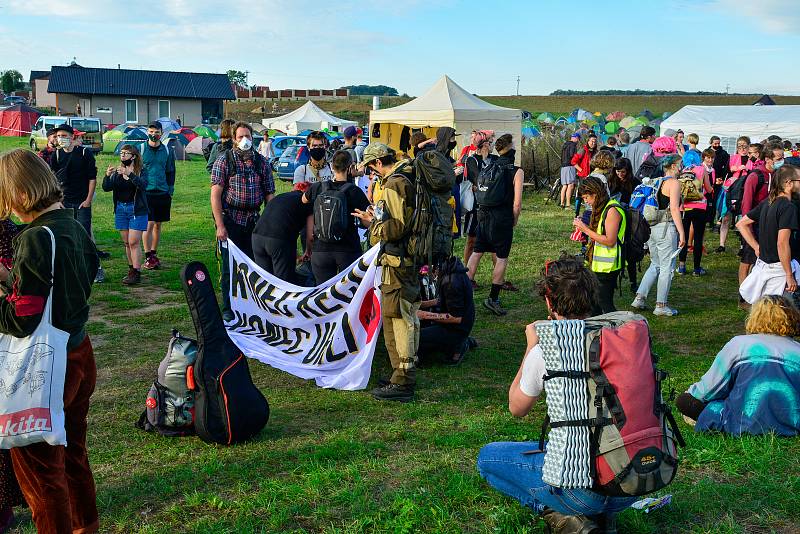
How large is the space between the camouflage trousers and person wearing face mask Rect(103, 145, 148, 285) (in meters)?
5.03

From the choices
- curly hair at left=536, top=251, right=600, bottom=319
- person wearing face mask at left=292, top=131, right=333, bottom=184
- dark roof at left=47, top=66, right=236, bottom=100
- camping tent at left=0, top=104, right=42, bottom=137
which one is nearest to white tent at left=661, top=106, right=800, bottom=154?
person wearing face mask at left=292, top=131, right=333, bottom=184

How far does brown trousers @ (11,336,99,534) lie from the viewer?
10.8ft

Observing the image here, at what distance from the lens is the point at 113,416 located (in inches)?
220

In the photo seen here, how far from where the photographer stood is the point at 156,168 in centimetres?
1049

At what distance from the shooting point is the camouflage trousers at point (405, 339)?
6.05 meters

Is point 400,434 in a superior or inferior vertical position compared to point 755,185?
inferior

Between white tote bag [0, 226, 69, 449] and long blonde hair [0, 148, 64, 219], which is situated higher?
long blonde hair [0, 148, 64, 219]

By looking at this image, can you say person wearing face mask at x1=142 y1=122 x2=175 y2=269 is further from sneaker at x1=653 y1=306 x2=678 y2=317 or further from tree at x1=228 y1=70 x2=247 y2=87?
tree at x1=228 y1=70 x2=247 y2=87

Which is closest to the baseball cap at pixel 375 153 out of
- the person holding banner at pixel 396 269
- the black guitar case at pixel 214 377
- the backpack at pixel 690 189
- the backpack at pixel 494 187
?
the person holding banner at pixel 396 269

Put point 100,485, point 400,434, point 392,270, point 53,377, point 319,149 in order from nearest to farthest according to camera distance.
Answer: point 53,377 < point 100,485 < point 400,434 < point 392,270 < point 319,149

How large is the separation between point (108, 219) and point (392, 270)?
11405 millimetres

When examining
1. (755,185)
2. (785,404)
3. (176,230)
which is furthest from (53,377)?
(176,230)

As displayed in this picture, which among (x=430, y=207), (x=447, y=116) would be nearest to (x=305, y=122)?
(x=447, y=116)

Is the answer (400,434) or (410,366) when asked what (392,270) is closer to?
(410,366)
